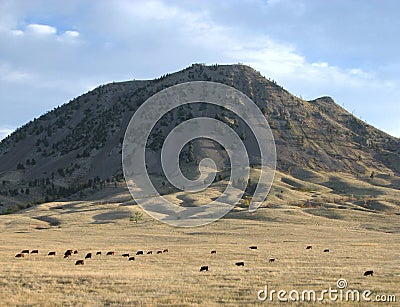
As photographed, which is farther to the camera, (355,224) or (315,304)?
(355,224)

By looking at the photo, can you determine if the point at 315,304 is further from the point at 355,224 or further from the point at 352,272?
the point at 355,224

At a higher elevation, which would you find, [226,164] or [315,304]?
[226,164]

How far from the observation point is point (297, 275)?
29.3m

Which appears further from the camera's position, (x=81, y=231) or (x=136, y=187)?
(x=136, y=187)

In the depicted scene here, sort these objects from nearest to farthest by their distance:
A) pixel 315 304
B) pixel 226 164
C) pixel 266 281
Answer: pixel 315 304 → pixel 266 281 → pixel 226 164

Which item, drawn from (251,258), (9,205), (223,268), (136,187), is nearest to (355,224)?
(251,258)

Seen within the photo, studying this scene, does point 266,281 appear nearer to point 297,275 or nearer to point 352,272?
point 297,275

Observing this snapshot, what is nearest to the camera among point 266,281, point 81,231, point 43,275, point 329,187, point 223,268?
point 266,281

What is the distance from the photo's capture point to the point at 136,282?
89.0 feet

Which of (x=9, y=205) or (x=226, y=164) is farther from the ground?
(x=226, y=164)

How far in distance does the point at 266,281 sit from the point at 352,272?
6.64m

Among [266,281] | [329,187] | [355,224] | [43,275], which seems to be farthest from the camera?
[329,187]

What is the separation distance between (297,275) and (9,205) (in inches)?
5812

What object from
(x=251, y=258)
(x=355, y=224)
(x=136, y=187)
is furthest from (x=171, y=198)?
(x=251, y=258)
